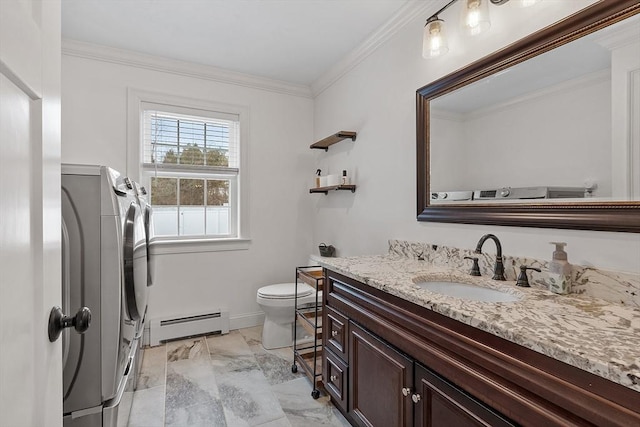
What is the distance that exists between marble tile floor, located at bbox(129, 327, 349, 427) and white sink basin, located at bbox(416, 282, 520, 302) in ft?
3.18

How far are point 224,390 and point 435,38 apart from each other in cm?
249

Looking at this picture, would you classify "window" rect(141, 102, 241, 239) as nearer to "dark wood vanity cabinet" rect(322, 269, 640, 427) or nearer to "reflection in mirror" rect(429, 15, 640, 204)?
"dark wood vanity cabinet" rect(322, 269, 640, 427)

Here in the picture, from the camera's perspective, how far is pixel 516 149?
1.47 metres

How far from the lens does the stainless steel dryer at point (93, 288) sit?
45.4 inches

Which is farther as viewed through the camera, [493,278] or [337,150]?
[337,150]

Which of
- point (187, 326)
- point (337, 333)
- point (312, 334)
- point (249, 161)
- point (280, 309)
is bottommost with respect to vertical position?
point (187, 326)

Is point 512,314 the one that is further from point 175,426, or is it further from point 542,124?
point 175,426

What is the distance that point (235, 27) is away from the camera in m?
2.31

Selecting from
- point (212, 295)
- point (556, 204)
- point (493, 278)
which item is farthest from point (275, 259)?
point (556, 204)

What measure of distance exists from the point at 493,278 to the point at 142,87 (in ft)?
9.96

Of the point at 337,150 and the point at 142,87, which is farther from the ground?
the point at 142,87

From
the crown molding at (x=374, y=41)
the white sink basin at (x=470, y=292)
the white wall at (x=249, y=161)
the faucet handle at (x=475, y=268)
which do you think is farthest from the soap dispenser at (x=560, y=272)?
the white wall at (x=249, y=161)

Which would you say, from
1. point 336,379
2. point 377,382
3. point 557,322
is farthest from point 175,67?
point 557,322

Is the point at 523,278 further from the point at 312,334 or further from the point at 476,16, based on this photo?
the point at 312,334
